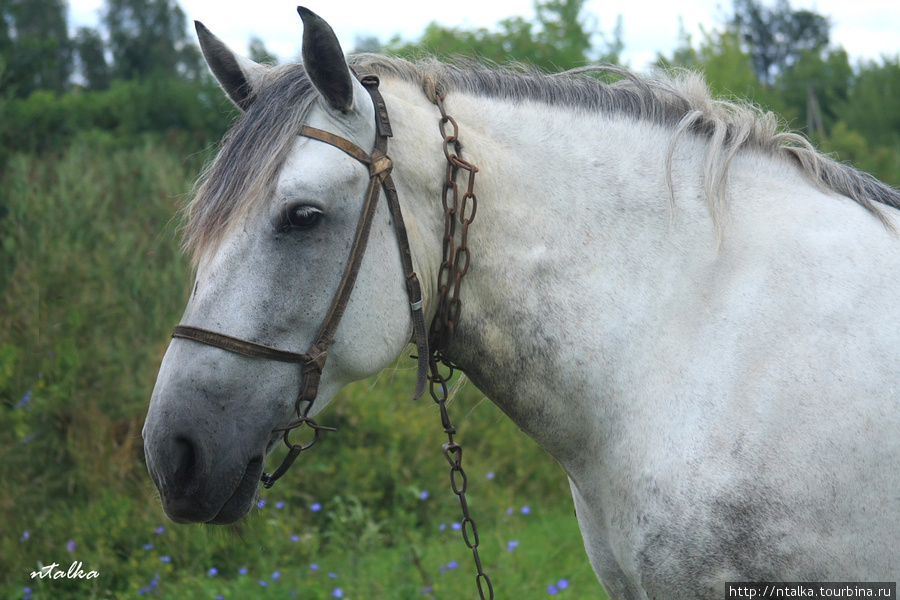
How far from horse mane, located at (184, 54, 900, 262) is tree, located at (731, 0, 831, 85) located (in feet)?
222

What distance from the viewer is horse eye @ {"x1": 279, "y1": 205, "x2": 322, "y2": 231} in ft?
5.71

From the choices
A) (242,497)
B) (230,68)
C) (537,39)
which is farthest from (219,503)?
(537,39)

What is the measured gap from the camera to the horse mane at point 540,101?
1.81 metres

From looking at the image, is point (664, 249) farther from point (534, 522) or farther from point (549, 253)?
point (534, 522)

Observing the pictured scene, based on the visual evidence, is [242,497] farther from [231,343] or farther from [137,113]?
[137,113]

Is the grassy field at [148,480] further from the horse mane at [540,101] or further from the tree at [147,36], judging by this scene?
the tree at [147,36]

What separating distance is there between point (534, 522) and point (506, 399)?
12.6 feet

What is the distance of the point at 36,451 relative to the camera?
5004mm

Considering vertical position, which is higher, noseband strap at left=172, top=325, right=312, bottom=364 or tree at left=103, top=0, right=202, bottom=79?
noseband strap at left=172, top=325, right=312, bottom=364

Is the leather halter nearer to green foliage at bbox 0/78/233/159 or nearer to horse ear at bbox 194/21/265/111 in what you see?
horse ear at bbox 194/21/265/111

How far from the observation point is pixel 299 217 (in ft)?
5.72

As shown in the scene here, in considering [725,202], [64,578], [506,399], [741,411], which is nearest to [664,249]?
[725,202]

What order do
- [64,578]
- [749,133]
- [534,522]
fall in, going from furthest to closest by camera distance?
[534,522] → [64,578] → [749,133]

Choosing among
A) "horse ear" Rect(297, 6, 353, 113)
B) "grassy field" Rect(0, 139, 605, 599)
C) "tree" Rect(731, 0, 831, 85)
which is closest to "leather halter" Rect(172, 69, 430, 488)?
"horse ear" Rect(297, 6, 353, 113)
